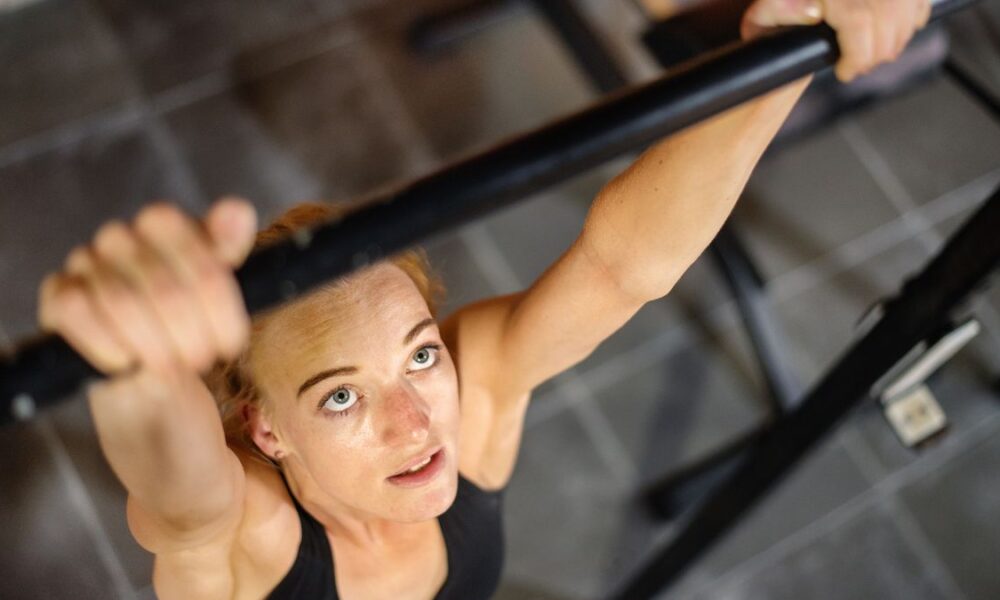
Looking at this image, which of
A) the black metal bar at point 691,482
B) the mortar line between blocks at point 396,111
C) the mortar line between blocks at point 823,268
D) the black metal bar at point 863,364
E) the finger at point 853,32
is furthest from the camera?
the mortar line between blocks at point 396,111

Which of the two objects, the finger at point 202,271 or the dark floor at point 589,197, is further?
the dark floor at point 589,197

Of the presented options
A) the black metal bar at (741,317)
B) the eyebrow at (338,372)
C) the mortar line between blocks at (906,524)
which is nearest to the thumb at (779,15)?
the eyebrow at (338,372)

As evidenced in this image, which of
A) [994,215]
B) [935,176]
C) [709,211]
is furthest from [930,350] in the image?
[935,176]

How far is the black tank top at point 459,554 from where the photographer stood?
0.82 m

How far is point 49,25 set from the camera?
2139mm

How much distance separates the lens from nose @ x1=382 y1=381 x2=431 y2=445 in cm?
66

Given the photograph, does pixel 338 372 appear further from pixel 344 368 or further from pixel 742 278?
pixel 742 278

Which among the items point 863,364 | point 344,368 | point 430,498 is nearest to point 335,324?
point 344,368

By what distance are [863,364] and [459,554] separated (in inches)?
17.2

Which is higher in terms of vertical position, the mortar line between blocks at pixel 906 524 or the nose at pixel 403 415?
the nose at pixel 403 415

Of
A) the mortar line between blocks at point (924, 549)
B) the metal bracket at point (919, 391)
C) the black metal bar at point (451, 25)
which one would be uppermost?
the black metal bar at point (451, 25)

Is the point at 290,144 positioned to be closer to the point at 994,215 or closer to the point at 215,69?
the point at 215,69

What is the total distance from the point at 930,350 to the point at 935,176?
133cm

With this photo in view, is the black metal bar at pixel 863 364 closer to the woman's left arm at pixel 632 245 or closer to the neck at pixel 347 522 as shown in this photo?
the woman's left arm at pixel 632 245
